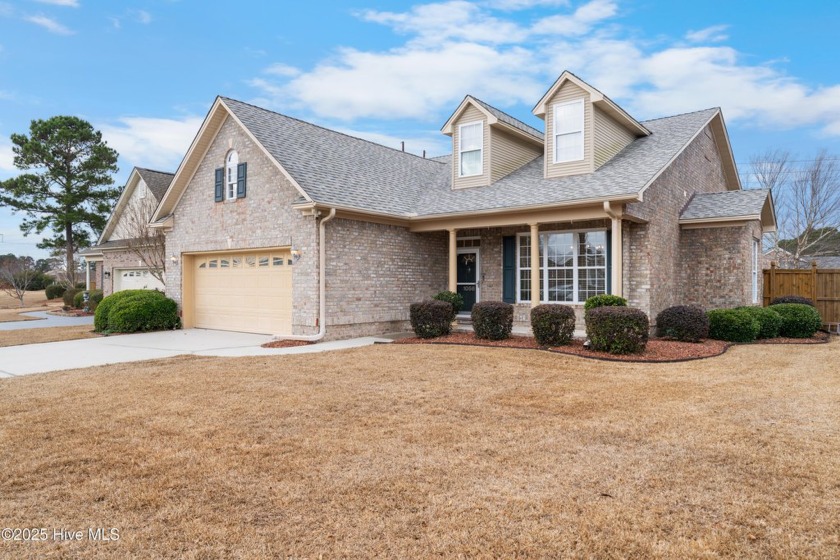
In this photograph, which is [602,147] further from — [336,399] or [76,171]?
[76,171]

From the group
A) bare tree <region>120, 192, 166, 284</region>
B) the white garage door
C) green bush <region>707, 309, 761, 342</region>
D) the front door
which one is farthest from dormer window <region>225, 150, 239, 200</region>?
green bush <region>707, 309, 761, 342</region>

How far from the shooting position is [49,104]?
31594 millimetres

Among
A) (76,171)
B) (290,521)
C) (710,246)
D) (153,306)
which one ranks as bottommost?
(290,521)

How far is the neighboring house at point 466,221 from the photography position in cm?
1333

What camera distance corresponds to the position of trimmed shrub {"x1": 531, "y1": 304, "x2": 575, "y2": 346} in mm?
11266

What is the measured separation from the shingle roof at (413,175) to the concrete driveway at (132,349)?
3.87 metres

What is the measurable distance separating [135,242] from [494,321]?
1869 centimetres

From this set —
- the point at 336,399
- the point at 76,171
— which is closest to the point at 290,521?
the point at 336,399

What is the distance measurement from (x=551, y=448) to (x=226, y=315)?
44.4 ft

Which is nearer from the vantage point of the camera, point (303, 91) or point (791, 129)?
point (303, 91)

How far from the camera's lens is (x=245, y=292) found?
15.8 m

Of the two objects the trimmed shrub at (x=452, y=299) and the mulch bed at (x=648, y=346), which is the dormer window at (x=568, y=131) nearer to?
the trimmed shrub at (x=452, y=299)

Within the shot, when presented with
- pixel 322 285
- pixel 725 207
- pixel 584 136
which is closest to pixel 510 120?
pixel 584 136

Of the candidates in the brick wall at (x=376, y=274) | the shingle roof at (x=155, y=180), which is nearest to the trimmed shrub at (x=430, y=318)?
the brick wall at (x=376, y=274)
